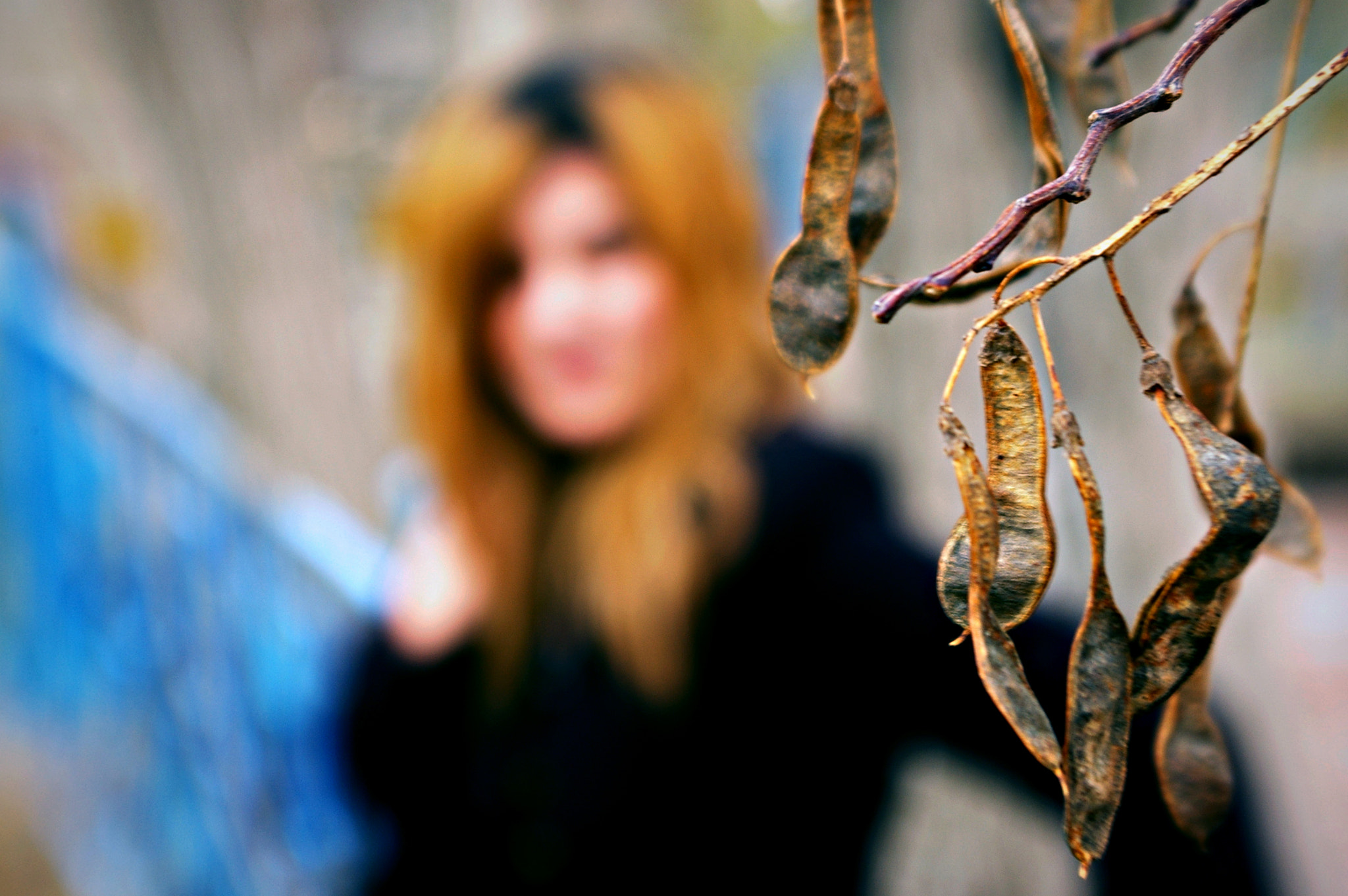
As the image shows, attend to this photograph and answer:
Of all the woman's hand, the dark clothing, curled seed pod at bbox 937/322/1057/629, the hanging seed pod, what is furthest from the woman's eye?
curled seed pod at bbox 937/322/1057/629

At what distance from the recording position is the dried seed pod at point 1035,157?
0.24 metres

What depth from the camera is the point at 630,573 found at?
4.36 feet

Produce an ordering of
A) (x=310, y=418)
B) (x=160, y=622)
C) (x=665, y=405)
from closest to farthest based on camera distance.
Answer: (x=665, y=405) < (x=160, y=622) < (x=310, y=418)

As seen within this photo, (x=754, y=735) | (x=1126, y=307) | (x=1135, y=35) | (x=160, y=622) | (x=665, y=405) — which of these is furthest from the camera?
(x=160, y=622)

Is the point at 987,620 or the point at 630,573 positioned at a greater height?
the point at 987,620

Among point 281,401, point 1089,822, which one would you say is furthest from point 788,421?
point 281,401

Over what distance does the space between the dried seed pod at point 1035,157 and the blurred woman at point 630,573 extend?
860mm

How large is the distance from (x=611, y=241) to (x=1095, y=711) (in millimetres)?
1210

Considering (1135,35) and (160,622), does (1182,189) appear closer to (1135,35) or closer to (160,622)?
(1135,35)

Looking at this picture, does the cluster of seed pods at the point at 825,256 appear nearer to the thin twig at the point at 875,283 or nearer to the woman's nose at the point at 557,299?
the thin twig at the point at 875,283

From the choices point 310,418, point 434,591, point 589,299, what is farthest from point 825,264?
point 310,418

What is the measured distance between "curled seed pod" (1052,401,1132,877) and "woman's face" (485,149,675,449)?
1.15m

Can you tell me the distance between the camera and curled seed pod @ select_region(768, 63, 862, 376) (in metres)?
0.26

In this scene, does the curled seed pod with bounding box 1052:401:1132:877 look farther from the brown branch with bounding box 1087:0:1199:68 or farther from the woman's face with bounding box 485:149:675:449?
the woman's face with bounding box 485:149:675:449
